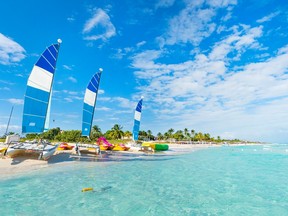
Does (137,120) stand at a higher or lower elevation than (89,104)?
higher

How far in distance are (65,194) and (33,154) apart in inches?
389

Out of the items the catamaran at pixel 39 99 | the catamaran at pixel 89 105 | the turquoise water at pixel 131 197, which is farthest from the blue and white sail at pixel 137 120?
the turquoise water at pixel 131 197

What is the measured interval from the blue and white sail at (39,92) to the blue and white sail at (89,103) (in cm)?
518

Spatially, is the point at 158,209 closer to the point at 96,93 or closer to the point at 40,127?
the point at 40,127

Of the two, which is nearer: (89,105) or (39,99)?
(39,99)

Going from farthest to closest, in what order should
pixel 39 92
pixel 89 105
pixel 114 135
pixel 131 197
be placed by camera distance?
pixel 114 135
pixel 89 105
pixel 39 92
pixel 131 197

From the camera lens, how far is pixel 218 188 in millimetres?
9922

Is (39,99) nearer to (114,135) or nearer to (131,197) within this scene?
(131,197)

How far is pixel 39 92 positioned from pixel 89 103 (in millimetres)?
6071

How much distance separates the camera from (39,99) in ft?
47.0

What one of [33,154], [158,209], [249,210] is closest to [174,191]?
[158,209]

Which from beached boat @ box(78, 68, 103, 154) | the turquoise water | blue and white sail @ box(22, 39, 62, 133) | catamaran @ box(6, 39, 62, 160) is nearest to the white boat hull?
catamaran @ box(6, 39, 62, 160)

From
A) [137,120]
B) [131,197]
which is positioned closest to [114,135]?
[137,120]

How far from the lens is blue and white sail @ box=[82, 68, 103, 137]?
19.6 m
